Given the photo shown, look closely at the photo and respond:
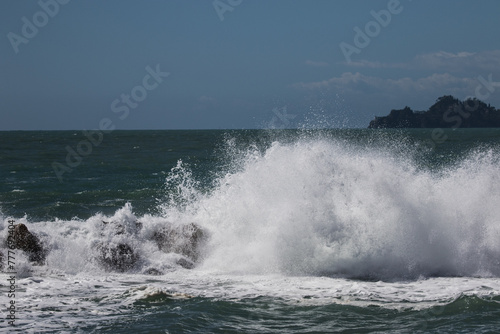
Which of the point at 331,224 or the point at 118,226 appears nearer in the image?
the point at 331,224

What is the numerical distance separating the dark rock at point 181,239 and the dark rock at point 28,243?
2169 millimetres

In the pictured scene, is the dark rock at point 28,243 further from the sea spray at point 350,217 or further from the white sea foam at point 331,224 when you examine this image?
the sea spray at point 350,217

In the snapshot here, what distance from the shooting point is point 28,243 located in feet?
36.3

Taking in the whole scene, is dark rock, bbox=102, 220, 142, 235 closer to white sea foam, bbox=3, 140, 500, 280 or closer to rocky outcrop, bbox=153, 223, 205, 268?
white sea foam, bbox=3, 140, 500, 280

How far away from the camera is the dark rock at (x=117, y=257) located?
10828 mm

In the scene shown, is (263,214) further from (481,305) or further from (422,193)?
(481,305)

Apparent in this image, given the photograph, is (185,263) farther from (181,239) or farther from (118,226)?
(118,226)

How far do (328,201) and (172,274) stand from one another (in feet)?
10.8

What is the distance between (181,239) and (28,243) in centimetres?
284

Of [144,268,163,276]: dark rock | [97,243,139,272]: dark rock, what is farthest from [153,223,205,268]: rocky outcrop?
[144,268,163,276]: dark rock

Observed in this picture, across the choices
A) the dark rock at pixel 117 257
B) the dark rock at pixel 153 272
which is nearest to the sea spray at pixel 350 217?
the dark rock at pixel 153 272

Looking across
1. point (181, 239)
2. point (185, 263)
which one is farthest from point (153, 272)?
point (181, 239)

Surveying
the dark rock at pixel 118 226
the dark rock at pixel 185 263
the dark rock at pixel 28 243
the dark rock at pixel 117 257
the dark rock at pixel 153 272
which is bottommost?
the dark rock at pixel 153 272

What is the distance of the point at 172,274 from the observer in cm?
1051
